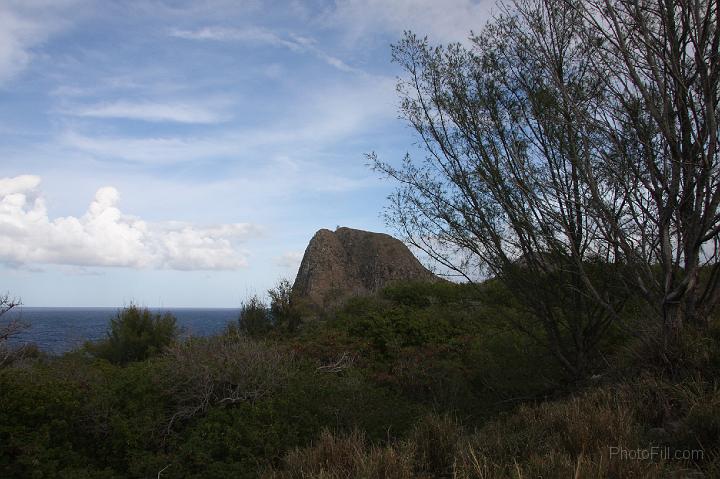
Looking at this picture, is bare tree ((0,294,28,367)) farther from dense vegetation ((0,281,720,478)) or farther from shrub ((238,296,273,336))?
shrub ((238,296,273,336))

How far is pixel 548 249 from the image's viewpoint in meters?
7.36

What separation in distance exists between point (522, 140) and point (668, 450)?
4.47 metres

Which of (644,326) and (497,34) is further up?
(497,34)

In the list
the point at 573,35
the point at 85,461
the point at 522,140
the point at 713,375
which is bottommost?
the point at 85,461

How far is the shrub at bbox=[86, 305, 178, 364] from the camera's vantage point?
1429 cm

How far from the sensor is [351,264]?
26766mm

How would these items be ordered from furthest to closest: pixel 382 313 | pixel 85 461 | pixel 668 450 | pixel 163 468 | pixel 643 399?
A: pixel 382 313
pixel 85 461
pixel 163 468
pixel 643 399
pixel 668 450

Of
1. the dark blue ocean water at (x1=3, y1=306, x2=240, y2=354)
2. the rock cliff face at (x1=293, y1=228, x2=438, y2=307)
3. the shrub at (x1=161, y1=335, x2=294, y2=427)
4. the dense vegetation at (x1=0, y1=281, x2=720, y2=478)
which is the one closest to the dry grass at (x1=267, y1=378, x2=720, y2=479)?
the dense vegetation at (x1=0, y1=281, x2=720, y2=478)

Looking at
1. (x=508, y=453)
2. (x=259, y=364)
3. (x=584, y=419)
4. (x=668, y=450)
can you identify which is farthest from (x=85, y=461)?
(x=668, y=450)

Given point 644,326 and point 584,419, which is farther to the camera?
point 644,326

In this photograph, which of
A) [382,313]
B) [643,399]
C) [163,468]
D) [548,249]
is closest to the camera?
[643,399]

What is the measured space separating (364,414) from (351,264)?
19444 millimetres

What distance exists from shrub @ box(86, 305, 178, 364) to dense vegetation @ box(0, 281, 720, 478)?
8.20 ft

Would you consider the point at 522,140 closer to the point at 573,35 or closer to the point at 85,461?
the point at 573,35
